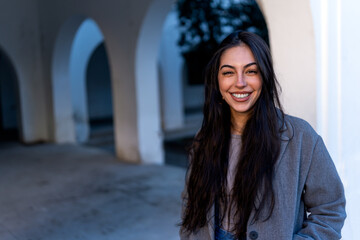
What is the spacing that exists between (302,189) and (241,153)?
0.87 ft

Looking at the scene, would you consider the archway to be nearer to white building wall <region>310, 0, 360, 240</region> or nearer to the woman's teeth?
white building wall <region>310, 0, 360, 240</region>

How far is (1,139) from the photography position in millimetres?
10211

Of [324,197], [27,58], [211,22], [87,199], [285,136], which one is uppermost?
[211,22]

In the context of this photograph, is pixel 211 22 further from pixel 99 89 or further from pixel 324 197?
pixel 99 89

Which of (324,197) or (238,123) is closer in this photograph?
(324,197)

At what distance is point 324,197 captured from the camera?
143 centimetres

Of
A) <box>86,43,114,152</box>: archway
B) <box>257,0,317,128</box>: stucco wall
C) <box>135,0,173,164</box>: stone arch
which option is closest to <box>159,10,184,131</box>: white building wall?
<box>86,43,114,152</box>: archway

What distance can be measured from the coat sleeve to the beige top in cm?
26

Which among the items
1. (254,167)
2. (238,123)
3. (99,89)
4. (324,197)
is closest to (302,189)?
(324,197)

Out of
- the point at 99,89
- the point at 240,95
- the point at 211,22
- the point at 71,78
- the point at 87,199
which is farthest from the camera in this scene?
the point at 99,89

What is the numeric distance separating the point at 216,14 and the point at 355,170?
454cm

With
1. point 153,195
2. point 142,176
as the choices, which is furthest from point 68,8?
point 153,195

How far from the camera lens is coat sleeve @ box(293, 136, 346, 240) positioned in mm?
1420

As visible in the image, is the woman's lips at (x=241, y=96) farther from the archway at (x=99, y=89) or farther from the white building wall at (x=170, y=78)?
the archway at (x=99, y=89)
